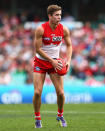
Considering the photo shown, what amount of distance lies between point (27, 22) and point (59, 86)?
1368 centimetres

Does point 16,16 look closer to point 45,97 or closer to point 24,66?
point 24,66

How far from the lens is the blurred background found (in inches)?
665

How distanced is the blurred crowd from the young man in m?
8.62

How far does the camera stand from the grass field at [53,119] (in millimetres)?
9070

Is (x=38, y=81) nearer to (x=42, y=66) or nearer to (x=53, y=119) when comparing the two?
(x=42, y=66)

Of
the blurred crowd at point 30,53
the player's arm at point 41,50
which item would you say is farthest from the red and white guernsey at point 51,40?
the blurred crowd at point 30,53

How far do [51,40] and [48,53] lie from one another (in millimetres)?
271

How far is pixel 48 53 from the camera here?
931 cm

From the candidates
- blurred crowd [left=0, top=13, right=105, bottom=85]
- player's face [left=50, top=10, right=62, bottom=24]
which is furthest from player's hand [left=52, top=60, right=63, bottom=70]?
blurred crowd [left=0, top=13, right=105, bottom=85]

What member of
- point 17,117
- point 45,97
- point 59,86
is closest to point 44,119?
point 17,117

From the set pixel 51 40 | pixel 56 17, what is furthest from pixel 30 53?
pixel 56 17

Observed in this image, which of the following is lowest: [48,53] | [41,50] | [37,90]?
[37,90]

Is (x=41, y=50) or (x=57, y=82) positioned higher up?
(x=41, y=50)

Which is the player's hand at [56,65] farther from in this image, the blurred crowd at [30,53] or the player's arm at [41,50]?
the blurred crowd at [30,53]
